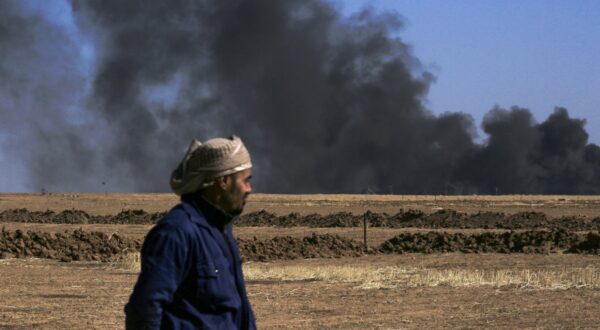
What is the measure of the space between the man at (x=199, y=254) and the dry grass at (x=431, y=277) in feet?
51.8

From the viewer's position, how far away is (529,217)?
51.4 metres

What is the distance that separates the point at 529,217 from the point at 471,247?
19.6 m

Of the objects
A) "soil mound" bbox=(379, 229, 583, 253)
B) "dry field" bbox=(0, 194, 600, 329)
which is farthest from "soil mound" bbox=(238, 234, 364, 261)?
"soil mound" bbox=(379, 229, 583, 253)

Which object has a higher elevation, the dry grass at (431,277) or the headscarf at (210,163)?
the headscarf at (210,163)

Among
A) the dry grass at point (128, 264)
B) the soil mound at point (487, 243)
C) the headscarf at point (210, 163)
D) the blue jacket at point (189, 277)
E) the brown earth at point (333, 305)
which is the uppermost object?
the headscarf at point (210, 163)

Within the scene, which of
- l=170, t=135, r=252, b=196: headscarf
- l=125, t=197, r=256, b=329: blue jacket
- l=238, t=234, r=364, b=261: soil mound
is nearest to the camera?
l=125, t=197, r=256, b=329: blue jacket

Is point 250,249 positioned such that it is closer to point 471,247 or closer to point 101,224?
point 471,247

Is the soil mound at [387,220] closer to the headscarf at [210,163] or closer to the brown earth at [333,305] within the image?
the brown earth at [333,305]

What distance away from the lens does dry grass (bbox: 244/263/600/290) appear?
69.4 ft

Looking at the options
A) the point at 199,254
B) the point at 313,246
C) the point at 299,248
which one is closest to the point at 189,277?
the point at 199,254

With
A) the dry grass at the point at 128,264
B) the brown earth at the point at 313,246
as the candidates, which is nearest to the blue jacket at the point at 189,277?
the dry grass at the point at 128,264

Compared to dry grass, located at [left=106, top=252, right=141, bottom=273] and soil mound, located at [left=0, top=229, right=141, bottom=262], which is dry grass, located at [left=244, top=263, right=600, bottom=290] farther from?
soil mound, located at [left=0, top=229, right=141, bottom=262]

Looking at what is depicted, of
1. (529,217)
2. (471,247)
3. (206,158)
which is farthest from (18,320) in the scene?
(529,217)

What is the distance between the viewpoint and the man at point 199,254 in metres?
4.96
